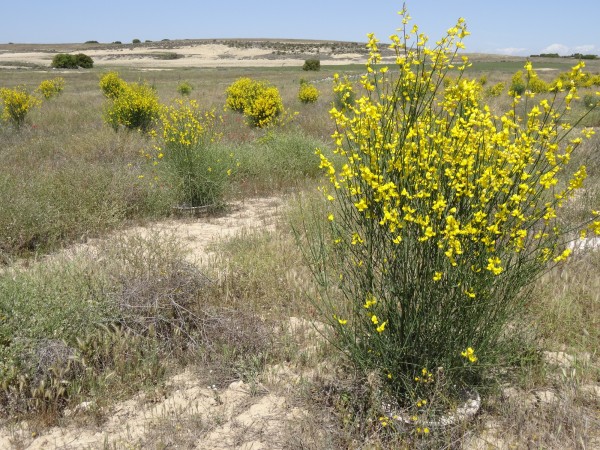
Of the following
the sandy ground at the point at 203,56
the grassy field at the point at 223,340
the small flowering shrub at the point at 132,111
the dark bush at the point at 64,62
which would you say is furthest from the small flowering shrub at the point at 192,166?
the sandy ground at the point at 203,56

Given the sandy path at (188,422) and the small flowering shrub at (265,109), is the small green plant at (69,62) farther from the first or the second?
the sandy path at (188,422)

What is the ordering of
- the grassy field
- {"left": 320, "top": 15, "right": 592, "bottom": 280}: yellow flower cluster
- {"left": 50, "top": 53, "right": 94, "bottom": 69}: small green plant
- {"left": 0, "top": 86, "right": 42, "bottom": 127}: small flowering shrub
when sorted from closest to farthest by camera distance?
{"left": 320, "top": 15, "right": 592, "bottom": 280}: yellow flower cluster < the grassy field < {"left": 0, "top": 86, "right": 42, "bottom": 127}: small flowering shrub < {"left": 50, "top": 53, "right": 94, "bottom": 69}: small green plant

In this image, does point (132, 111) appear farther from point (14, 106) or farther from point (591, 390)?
point (591, 390)

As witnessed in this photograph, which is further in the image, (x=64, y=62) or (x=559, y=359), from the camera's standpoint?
(x=64, y=62)

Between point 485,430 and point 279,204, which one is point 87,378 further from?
point 279,204

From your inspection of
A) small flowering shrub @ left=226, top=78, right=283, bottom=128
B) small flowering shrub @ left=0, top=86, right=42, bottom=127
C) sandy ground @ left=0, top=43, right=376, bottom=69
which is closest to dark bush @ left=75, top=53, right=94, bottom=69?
sandy ground @ left=0, top=43, right=376, bottom=69

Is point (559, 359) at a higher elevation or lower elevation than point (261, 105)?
lower

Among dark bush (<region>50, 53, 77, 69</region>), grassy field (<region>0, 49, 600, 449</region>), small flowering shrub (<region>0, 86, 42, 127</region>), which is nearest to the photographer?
grassy field (<region>0, 49, 600, 449</region>)

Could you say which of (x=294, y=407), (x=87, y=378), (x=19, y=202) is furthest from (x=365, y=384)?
(x=19, y=202)

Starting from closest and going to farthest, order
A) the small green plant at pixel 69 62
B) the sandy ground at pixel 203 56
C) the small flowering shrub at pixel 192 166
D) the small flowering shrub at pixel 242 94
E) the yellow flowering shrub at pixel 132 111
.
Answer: the small flowering shrub at pixel 192 166, the yellow flowering shrub at pixel 132 111, the small flowering shrub at pixel 242 94, the small green plant at pixel 69 62, the sandy ground at pixel 203 56

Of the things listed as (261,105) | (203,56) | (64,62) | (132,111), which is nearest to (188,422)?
(132,111)

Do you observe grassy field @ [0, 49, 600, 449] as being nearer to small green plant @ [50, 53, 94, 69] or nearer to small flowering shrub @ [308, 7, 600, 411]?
small flowering shrub @ [308, 7, 600, 411]

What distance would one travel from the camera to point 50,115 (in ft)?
48.7

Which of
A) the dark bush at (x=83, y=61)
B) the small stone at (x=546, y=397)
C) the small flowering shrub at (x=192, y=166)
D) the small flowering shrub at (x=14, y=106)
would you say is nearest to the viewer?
the small stone at (x=546, y=397)
